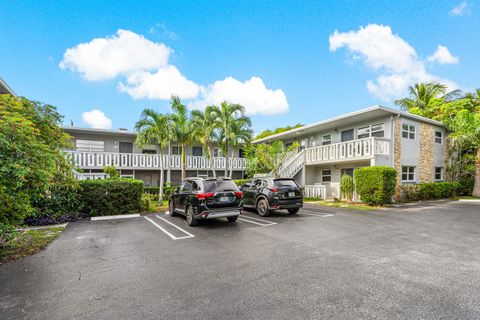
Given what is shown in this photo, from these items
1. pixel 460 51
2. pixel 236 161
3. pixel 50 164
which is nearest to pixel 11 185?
pixel 50 164

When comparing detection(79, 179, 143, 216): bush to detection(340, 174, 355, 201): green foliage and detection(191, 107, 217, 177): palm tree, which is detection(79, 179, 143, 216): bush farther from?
detection(340, 174, 355, 201): green foliage

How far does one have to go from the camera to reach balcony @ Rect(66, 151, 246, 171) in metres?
18.1

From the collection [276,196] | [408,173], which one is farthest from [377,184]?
[276,196]

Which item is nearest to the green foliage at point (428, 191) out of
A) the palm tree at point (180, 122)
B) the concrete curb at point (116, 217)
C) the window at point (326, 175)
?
the window at point (326, 175)

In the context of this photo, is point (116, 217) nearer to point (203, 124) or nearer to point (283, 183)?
point (283, 183)

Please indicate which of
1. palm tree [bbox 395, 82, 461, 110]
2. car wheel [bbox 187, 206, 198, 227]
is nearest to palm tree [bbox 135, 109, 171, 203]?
car wheel [bbox 187, 206, 198, 227]

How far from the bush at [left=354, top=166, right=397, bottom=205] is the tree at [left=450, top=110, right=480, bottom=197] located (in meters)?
8.51

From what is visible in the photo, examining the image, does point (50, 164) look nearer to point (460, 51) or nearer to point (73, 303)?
point (73, 303)

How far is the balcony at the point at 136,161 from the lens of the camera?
18.1 metres

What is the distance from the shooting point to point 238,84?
3553 cm

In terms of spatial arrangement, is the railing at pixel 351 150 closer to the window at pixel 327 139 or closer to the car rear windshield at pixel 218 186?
the window at pixel 327 139

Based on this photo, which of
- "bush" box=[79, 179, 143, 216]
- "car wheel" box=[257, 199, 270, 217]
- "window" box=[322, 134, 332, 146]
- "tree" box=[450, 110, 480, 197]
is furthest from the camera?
"window" box=[322, 134, 332, 146]

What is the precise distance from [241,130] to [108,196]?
11.1m

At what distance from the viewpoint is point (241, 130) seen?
1950 cm
